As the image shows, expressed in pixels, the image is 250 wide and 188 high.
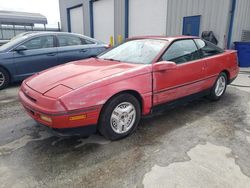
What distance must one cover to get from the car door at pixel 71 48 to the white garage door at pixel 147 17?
544 cm

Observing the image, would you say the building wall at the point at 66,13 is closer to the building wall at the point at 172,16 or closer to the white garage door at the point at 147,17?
the building wall at the point at 172,16

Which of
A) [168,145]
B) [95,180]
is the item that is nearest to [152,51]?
[168,145]

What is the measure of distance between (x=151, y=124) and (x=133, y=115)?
0.57 metres

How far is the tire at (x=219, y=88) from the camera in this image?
425 cm

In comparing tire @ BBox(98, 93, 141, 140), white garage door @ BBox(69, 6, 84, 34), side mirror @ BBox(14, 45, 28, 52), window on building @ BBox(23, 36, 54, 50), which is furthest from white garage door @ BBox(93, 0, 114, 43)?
tire @ BBox(98, 93, 141, 140)

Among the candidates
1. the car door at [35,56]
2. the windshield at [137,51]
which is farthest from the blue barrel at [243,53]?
the car door at [35,56]

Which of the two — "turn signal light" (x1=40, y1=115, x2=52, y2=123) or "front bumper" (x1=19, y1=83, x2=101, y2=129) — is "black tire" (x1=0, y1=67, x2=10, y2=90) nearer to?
"front bumper" (x1=19, y1=83, x2=101, y2=129)

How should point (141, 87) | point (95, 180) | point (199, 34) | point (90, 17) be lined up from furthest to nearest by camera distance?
point (90, 17)
point (199, 34)
point (141, 87)
point (95, 180)

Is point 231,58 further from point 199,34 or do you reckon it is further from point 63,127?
point 199,34

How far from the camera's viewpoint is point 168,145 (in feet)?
8.91

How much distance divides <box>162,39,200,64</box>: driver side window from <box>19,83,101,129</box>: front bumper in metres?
1.43

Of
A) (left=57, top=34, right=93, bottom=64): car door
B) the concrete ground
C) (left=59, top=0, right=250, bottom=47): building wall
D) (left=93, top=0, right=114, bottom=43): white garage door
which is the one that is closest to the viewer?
the concrete ground

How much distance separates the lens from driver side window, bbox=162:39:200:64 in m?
3.29

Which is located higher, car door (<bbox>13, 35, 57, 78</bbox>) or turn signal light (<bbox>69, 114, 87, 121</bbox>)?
car door (<bbox>13, 35, 57, 78</bbox>)
